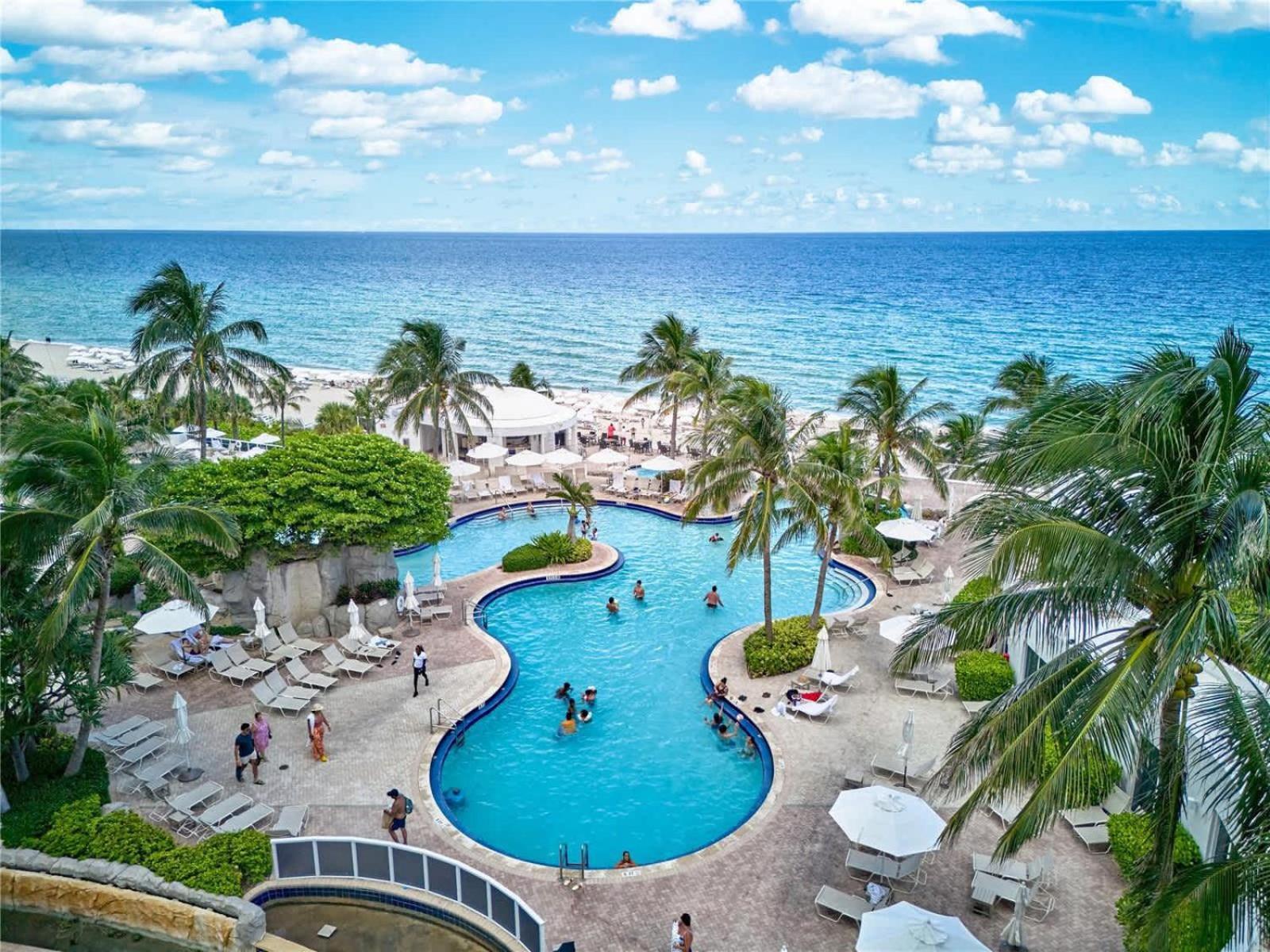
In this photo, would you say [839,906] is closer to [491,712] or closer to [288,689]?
[491,712]

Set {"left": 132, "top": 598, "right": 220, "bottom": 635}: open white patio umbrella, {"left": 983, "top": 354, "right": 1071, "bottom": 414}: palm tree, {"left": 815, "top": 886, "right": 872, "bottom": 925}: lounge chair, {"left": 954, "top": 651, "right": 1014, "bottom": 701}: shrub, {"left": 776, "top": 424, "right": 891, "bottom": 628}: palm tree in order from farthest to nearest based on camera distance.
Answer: {"left": 983, "top": 354, "right": 1071, "bottom": 414}: palm tree
{"left": 776, "top": 424, "right": 891, "bottom": 628}: palm tree
{"left": 132, "top": 598, "right": 220, "bottom": 635}: open white patio umbrella
{"left": 954, "top": 651, "right": 1014, "bottom": 701}: shrub
{"left": 815, "top": 886, "right": 872, "bottom": 925}: lounge chair

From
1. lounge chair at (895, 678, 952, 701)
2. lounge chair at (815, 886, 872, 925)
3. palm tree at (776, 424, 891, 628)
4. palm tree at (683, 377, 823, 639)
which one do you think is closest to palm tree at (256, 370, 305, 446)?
palm tree at (683, 377, 823, 639)

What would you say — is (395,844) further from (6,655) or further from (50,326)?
(50,326)

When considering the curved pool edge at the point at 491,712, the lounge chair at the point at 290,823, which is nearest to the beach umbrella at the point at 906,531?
the curved pool edge at the point at 491,712

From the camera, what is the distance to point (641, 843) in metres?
15.0

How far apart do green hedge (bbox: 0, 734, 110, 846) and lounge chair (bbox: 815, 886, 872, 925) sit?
11.0 m

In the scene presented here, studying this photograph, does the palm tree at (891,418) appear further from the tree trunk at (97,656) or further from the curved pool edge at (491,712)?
the tree trunk at (97,656)

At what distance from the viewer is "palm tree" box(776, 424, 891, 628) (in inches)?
770

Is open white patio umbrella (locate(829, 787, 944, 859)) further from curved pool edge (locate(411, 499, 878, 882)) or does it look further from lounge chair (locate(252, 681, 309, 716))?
lounge chair (locate(252, 681, 309, 716))

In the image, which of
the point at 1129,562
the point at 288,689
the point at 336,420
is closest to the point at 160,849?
the point at 288,689

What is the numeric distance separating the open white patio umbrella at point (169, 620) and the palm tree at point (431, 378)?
44.9ft

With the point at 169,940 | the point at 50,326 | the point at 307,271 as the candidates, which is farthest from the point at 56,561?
the point at 307,271

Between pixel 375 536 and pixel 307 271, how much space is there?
189336 millimetres

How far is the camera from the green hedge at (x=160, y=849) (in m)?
12.2
